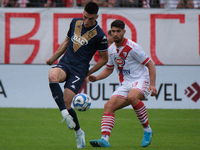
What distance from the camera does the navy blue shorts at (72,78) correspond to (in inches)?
291

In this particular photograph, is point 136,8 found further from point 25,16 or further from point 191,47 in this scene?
point 25,16

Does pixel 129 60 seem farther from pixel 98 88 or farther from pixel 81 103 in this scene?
pixel 98 88

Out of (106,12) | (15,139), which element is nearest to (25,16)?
(106,12)

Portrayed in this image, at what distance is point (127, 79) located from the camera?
8016 mm

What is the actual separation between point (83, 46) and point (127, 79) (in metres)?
0.97

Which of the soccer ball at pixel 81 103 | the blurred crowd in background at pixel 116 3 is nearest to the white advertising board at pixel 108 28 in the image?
Answer: the blurred crowd in background at pixel 116 3

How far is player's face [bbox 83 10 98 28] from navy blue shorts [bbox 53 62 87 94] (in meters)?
0.76

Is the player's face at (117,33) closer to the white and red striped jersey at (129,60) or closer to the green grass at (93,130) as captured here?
the white and red striped jersey at (129,60)

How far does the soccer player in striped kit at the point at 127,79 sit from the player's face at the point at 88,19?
322mm

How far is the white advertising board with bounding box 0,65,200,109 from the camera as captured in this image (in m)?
14.6

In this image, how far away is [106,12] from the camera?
52.6 ft

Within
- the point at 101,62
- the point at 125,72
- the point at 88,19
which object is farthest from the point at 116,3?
the point at 88,19

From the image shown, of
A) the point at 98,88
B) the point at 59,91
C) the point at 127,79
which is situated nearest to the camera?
the point at 59,91

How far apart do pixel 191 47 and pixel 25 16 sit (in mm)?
5737
